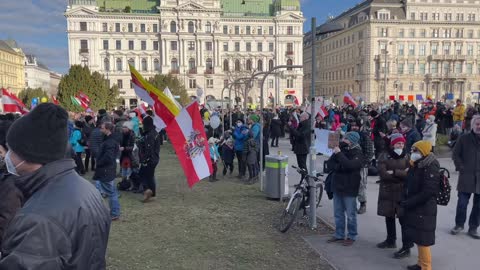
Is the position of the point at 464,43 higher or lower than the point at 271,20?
lower

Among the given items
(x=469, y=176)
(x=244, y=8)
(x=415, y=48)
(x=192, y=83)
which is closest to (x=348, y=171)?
(x=469, y=176)

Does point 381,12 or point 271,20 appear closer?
point 381,12

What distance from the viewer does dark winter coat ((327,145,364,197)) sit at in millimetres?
6520

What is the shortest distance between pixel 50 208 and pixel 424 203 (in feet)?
16.5

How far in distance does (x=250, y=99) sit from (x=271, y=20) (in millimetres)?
20648

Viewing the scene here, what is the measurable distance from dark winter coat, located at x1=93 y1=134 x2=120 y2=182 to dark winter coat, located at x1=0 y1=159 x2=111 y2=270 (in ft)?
21.1

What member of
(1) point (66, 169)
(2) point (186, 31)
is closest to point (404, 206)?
(1) point (66, 169)

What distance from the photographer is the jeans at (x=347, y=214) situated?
22.0 feet

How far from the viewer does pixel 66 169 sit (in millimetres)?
2064

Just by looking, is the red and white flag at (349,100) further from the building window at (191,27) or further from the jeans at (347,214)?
the building window at (191,27)

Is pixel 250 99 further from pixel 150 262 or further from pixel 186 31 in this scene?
pixel 150 262

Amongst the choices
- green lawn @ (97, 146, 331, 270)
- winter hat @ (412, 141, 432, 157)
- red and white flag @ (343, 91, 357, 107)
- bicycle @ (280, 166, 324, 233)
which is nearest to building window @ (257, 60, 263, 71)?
red and white flag @ (343, 91, 357, 107)

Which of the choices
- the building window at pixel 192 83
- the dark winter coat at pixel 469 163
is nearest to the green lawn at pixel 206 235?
the dark winter coat at pixel 469 163

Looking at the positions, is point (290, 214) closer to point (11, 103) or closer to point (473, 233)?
point (473, 233)
